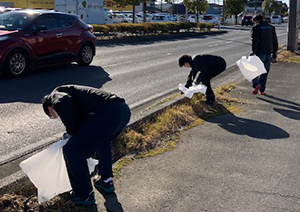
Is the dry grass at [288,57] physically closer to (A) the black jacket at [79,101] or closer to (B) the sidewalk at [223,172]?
(B) the sidewalk at [223,172]

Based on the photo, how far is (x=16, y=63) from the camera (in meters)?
10.1

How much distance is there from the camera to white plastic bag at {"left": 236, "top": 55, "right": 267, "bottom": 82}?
27.7ft

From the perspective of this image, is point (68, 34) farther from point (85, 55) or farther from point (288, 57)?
point (288, 57)

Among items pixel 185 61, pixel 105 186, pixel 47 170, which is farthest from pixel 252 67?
pixel 47 170

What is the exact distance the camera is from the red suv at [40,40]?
10.0m

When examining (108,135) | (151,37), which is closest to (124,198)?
(108,135)

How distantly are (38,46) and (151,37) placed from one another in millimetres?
15882

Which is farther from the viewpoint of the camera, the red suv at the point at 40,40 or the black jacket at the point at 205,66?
the red suv at the point at 40,40

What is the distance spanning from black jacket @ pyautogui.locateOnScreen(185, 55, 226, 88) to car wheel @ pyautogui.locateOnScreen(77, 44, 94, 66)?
5.70 meters

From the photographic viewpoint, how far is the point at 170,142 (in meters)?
5.59

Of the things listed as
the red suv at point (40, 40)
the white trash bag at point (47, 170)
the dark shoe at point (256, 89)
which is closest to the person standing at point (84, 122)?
the white trash bag at point (47, 170)

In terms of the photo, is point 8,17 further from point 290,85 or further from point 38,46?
point 290,85

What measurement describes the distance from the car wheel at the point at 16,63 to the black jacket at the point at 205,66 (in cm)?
456

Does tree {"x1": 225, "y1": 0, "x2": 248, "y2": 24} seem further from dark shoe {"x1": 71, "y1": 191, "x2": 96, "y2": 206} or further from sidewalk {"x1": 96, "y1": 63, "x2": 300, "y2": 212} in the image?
dark shoe {"x1": 71, "y1": 191, "x2": 96, "y2": 206}
